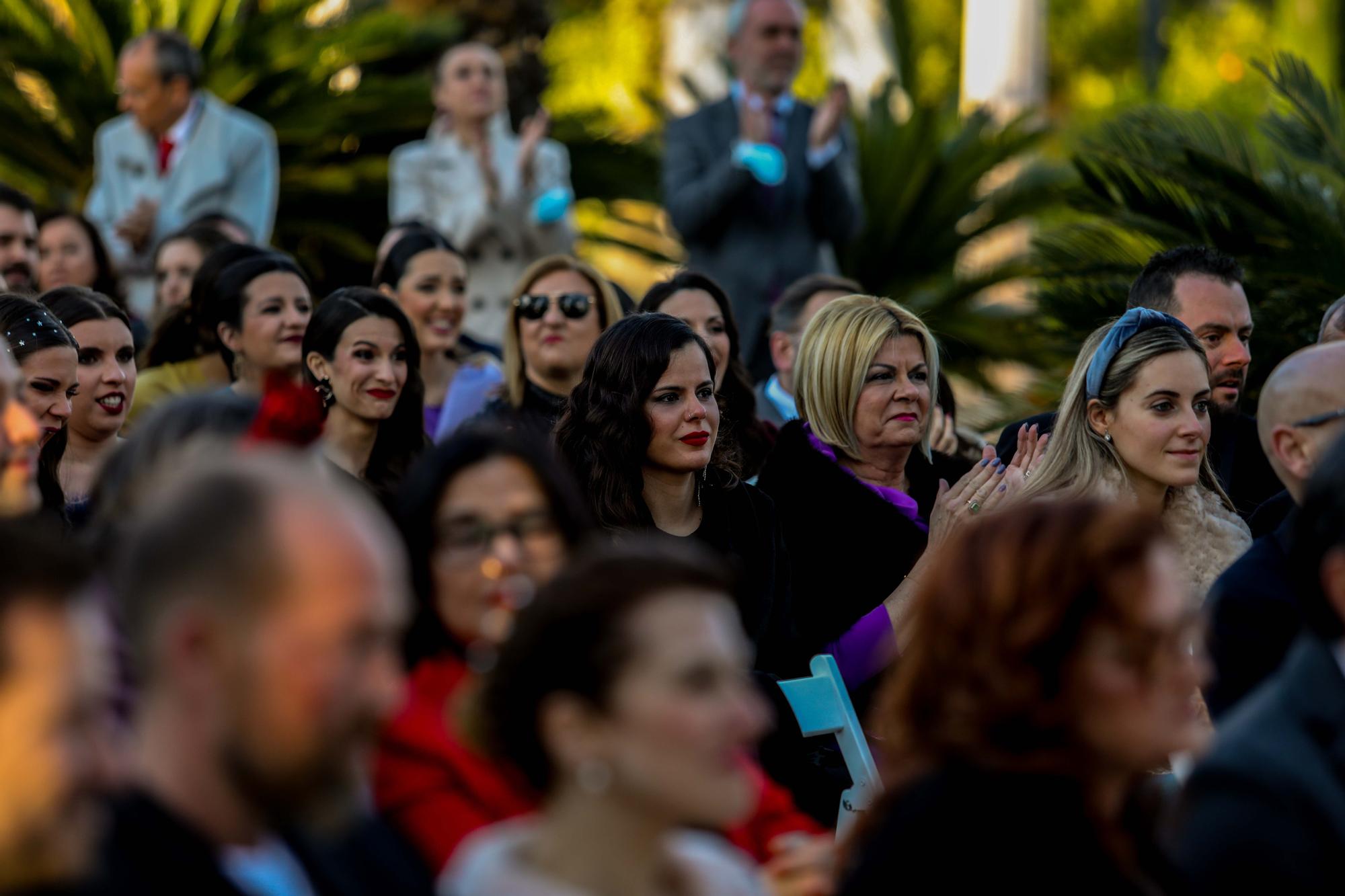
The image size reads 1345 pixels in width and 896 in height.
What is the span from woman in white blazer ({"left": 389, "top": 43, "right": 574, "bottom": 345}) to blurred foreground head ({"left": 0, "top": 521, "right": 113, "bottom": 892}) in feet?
25.4

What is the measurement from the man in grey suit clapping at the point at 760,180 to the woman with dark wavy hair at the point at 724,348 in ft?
5.82

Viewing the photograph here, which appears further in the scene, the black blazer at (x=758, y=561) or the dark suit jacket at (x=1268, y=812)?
the black blazer at (x=758, y=561)

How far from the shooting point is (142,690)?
2484mm

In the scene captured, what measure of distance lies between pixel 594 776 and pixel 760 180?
274 inches

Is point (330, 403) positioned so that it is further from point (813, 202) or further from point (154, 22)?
point (154, 22)

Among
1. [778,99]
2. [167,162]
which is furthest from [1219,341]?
[167,162]

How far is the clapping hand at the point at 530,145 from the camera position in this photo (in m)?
10.1

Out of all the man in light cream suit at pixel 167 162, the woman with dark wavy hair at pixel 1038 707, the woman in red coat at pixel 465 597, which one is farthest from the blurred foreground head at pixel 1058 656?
the man in light cream suit at pixel 167 162

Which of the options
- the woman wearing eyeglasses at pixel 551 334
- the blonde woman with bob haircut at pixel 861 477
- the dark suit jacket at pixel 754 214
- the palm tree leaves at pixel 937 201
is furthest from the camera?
the palm tree leaves at pixel 937 201

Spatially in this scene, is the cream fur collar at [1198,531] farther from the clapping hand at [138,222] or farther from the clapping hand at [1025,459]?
the clapping hand at [138,222]

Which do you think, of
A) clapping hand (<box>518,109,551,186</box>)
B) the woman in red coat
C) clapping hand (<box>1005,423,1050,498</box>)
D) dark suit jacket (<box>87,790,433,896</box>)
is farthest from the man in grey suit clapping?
dark suit jacket (<box>87,790,433,896</box>)

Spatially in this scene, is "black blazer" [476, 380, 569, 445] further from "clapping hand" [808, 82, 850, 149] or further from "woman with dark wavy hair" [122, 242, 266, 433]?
"clapping hand" [808, 82, 850, 149]

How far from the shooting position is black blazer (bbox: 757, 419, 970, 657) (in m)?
6.04

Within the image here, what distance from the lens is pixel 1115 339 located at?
5957mm
